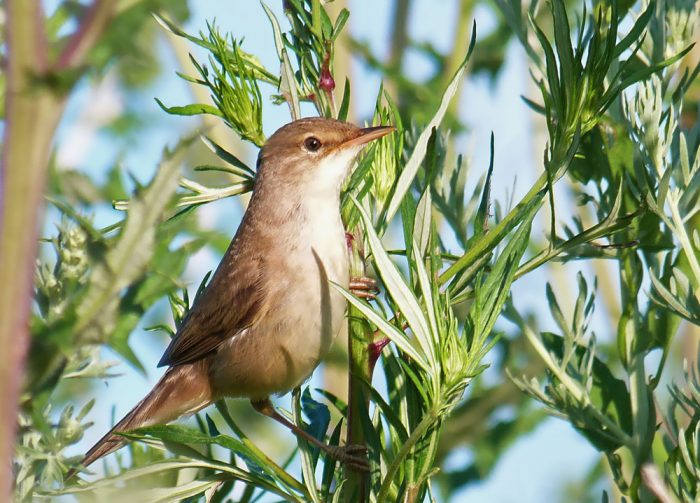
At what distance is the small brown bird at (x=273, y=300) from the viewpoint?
3.55 metres

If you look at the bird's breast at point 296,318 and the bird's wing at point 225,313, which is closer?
the bird's breast at point 296,318

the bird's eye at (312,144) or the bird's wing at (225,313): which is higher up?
the bird's eye at (312,144)

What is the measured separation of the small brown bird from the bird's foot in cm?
137

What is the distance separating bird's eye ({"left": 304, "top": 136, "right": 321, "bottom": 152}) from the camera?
4.10 meters

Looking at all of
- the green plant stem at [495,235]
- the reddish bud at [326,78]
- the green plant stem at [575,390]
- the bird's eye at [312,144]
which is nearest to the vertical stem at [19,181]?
the green plant stem at [495,235]

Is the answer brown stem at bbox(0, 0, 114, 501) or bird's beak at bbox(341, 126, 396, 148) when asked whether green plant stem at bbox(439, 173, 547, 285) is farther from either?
brown stem at bbox(0, 0, 114, 501)

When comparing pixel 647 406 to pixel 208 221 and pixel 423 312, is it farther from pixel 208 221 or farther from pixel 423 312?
pixel 208 221

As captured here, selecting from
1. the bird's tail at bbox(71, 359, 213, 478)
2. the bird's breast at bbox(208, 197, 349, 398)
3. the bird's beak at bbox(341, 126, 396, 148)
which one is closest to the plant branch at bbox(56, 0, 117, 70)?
the bird's beak at bbox(341, 126, 396, 148)

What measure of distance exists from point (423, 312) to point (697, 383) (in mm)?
612

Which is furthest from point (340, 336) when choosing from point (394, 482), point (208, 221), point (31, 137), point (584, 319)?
point (31, 137)

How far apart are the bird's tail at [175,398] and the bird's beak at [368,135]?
1065 mm

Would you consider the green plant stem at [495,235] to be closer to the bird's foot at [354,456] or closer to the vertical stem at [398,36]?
the bird's foot at [354,456]

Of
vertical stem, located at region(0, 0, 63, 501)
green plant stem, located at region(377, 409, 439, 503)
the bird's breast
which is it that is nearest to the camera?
vertical stem, located at region(0, 0, 63, 501)

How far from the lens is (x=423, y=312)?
188 cm
